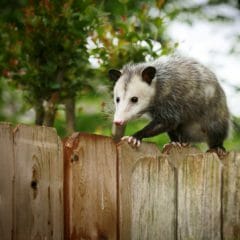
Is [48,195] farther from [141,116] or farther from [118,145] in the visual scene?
[141,116]

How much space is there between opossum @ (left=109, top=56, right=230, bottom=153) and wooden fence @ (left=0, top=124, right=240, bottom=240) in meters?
1.00

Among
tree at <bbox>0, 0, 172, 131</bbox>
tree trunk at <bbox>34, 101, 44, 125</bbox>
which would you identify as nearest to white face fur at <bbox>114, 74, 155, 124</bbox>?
tree at <bbox>0, 0, 172, 131</bbox>

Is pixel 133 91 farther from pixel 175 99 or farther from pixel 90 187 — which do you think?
pixel 90 187

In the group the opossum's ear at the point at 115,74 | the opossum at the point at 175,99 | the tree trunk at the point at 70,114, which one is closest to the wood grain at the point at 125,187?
the opossum at the point at 175,99

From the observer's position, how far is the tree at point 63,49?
16.9ft

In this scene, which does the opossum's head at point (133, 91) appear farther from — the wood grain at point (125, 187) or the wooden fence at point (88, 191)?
the wooden fence at point (88, 191)

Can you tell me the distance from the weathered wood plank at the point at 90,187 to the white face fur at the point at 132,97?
926mm

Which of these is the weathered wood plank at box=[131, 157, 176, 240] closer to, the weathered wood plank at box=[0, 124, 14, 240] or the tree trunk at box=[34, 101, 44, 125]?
the weathered wood plank at box=[0, 124, 14, 240]

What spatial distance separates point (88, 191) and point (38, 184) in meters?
0.22

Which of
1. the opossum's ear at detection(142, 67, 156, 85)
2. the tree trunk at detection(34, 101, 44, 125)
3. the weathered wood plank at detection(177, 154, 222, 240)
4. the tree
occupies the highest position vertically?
the tree

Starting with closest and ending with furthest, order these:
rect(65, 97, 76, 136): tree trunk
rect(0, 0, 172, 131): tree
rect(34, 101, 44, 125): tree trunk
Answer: rect(0, 0, 172, 131): tree → rect(34, 101, 44, 125): tree trunk → rect(65, 97, 76, 136): tree trunk

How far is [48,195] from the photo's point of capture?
301 centimetres

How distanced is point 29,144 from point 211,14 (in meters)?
6.99

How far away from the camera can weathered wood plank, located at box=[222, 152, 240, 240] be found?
2.98 metres
